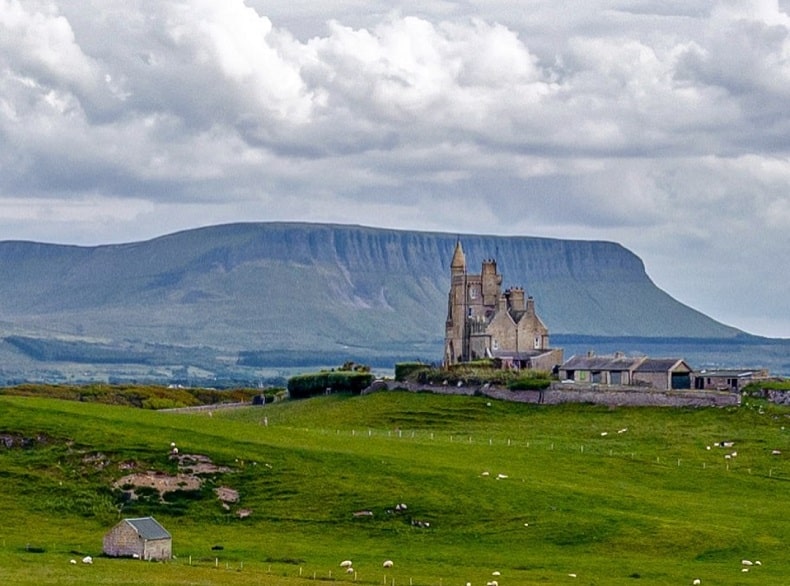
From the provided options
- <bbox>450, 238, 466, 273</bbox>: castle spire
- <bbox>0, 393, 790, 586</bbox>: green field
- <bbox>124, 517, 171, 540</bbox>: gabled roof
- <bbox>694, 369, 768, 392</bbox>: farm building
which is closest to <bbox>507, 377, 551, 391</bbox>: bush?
<bbox>0, 393, 790, 586</bbox>: green field

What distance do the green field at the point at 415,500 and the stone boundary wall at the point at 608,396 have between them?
362cm

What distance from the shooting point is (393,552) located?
83.6m

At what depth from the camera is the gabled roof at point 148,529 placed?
80.0m

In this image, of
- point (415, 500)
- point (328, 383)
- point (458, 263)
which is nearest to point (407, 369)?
point (328, 383)

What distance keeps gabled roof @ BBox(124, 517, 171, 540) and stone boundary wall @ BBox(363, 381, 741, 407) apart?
5922 cm

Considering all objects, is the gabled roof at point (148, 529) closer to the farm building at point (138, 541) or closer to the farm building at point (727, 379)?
the farm building at point (138, 541)

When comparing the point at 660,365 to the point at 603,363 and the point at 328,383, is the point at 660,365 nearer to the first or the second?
the point at 603,363

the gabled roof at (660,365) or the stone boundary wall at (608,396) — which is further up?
the gabled roof at (660,365)

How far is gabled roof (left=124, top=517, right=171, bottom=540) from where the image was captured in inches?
3150

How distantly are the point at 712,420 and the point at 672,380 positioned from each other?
18.6m

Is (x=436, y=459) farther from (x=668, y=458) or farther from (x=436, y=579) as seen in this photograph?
(x=436, y=579)

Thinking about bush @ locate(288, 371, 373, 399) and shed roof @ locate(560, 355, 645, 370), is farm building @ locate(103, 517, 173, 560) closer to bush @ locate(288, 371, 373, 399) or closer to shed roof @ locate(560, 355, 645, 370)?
bush @ locate(288, 371, 373, 399)

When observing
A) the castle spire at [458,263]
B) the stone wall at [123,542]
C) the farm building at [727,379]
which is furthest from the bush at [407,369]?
the stone wall at [123,542]

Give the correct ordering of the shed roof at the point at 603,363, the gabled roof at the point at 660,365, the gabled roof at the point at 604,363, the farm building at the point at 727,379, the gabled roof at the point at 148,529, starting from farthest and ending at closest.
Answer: the shed roof at the point at 603,363 → the gabled roof at the point at 604,363 → the gabled roof at the point at 660,365 → the farm building at the point at 727,379 → the gabled roof at the point at 148,529
